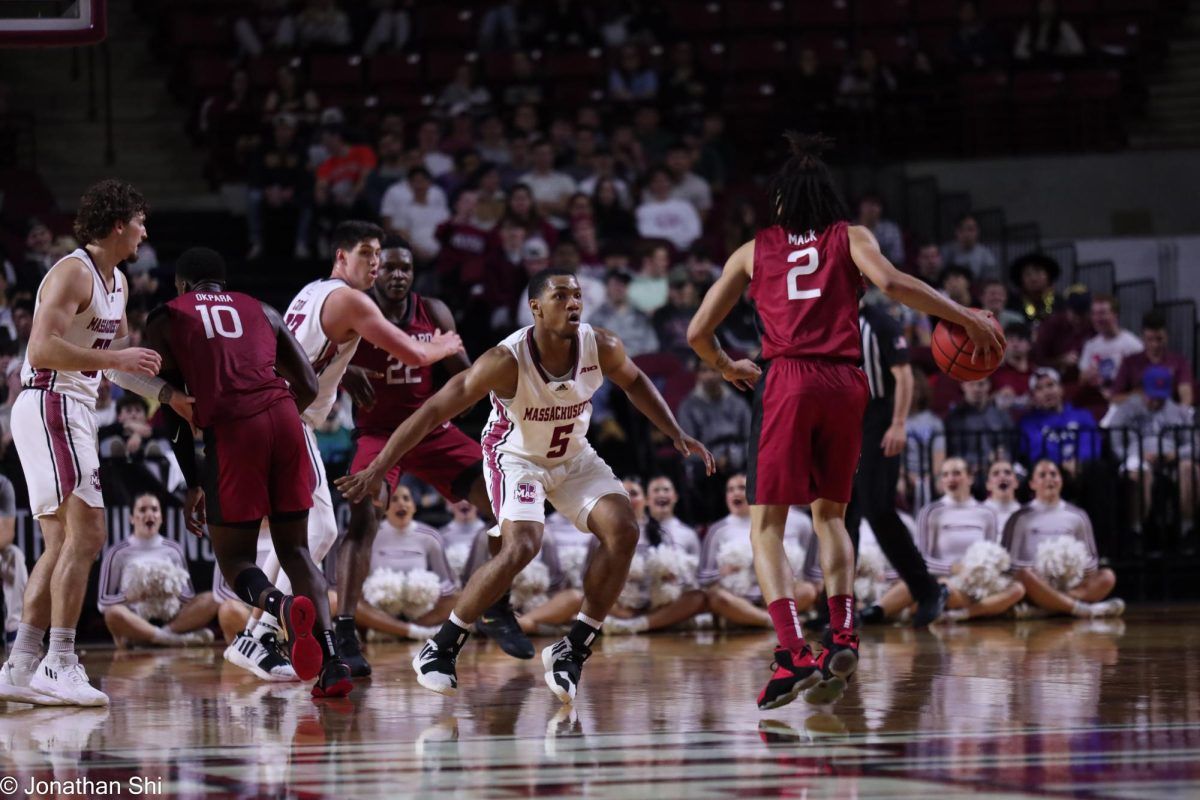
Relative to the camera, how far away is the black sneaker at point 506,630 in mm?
8141

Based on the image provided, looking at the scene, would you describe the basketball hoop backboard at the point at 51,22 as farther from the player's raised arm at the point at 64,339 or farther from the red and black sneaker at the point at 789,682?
the red and black sneaker at the point at 789,682

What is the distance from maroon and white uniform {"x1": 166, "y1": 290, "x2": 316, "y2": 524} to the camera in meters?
6.81

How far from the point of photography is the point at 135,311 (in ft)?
41.2

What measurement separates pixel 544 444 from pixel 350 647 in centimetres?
156

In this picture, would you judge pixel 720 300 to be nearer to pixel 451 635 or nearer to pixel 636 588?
pixel 451 635

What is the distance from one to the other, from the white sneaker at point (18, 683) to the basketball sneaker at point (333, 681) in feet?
3.23

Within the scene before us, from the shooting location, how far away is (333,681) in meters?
6.70

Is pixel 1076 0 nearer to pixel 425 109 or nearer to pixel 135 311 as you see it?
pixel 425 109

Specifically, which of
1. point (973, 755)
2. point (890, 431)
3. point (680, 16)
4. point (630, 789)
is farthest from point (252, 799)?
point (680, 16)

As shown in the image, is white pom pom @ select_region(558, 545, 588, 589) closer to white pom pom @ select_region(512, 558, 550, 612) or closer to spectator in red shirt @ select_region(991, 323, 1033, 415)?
white pom pom @ select_region(512, 558, 550, 612)

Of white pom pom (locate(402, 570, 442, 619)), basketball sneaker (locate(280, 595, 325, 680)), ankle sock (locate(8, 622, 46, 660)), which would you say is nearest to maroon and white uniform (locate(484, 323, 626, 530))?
basketball sneaker (locate(280, 595, 325, 680))

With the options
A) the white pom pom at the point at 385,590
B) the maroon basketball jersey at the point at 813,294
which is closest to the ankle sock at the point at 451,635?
the maroon basketball jersey at the point at 813,294

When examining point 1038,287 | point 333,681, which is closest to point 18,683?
point 333,681

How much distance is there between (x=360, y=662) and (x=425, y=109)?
9952 millimetres
